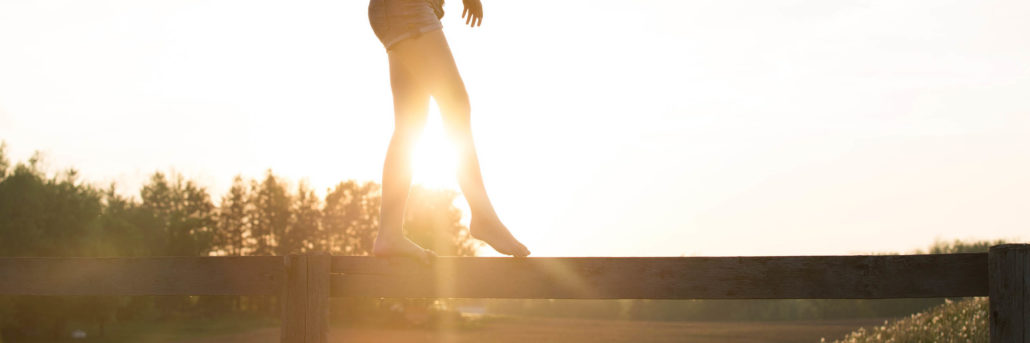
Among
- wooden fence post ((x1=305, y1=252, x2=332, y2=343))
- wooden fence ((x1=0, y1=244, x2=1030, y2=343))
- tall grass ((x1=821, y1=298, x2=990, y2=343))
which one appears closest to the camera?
wooden fence ((x1=0, y1=244, x2=1030, y2=343))

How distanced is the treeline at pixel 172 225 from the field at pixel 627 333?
17.3 feet

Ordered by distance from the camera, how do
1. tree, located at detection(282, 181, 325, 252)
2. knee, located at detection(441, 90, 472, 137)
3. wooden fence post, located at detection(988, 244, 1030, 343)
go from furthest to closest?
tree, located at detection(282, 181, 325, 252), knee, located at detection(441, 90, 472, 137), wooden fence post, located at detection(988, 244, 1030, 343)

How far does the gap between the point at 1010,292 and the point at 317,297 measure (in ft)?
13.4

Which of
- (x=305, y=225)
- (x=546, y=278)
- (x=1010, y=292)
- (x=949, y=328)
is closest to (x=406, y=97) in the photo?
(x=546, y=278)

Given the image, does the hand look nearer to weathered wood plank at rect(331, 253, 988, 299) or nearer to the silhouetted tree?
weathered wood plank at rect(331, 253, 988, 299)

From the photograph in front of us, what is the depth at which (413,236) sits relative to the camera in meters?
44.1

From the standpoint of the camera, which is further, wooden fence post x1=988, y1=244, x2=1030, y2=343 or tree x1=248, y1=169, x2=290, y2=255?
tree x1=248, y1=169, x2=290, y2=255

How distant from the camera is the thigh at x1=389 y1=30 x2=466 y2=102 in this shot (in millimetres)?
5672

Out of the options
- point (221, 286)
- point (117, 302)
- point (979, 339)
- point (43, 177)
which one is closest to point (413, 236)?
point (117, 302)

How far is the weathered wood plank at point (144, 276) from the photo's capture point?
562cm

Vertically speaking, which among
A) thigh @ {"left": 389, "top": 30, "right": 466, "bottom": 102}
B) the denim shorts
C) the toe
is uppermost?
the denim shorts

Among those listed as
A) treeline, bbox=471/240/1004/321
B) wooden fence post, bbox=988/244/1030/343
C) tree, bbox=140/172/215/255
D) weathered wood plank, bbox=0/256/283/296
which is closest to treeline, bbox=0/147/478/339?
tree, bbox=140/172/215/255

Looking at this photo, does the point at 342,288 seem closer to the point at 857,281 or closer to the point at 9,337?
the point at 857,281

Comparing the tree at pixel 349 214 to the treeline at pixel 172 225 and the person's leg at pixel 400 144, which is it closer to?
the treeline at pixel 172 225
